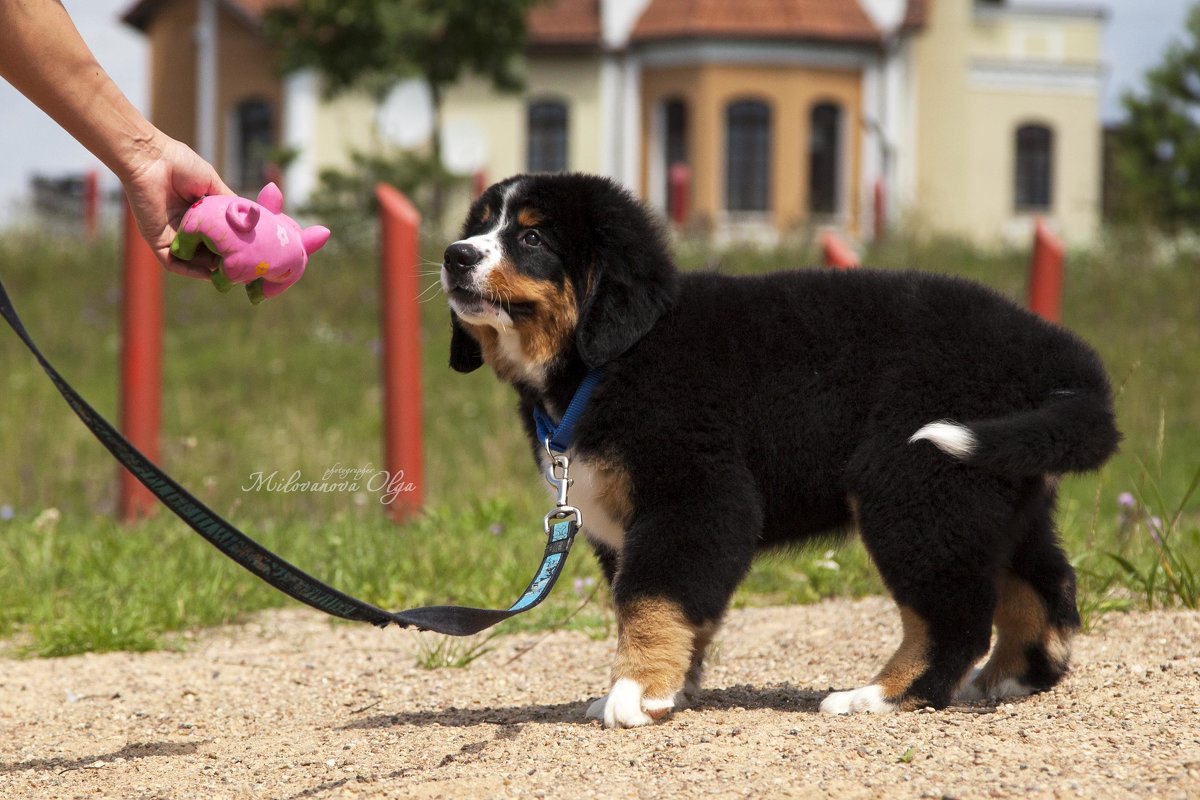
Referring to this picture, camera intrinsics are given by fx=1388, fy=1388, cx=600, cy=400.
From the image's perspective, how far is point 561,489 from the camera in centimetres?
354

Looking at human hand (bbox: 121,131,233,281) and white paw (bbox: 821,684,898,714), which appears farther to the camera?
white paw (bbox: 821,684,898,714)

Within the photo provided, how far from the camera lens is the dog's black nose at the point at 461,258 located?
354 cm

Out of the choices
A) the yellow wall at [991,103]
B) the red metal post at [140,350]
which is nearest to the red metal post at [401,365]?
the red metal post at [140,350]

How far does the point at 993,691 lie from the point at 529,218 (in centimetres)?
176

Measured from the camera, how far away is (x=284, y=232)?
316 centimetres

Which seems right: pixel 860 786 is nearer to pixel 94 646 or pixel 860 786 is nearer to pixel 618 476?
pixel 618 476

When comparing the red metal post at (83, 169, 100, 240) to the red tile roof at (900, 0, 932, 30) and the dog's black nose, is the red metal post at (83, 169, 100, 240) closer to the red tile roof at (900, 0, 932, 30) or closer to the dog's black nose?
the red tile roof at (900, 0, 932, 30)

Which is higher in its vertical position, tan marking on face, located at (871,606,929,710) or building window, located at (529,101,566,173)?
building window, located at (529,101,566,173)

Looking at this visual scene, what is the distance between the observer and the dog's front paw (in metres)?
3.32

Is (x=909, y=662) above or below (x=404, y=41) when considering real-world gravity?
below

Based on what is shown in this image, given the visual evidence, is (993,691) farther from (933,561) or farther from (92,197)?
(92,197)

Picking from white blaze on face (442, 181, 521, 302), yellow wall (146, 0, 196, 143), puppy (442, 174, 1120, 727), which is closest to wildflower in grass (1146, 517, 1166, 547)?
puppy (442, 174, 1120, 727)

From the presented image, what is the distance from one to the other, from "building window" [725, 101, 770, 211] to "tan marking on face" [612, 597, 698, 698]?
25.8m

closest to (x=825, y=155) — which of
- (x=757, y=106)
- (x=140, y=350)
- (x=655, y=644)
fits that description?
(x=757, y=106)
